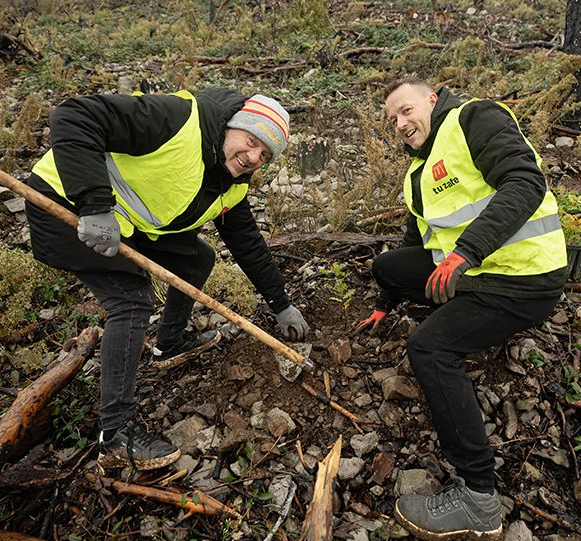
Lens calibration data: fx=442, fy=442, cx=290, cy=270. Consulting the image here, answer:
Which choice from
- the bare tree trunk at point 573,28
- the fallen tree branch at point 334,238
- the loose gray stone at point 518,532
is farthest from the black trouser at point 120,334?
the bare tree trunk at point 573,28

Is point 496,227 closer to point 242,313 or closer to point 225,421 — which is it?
point 225,421

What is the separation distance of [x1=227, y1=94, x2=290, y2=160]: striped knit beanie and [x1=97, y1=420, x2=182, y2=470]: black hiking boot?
1531 millimetres

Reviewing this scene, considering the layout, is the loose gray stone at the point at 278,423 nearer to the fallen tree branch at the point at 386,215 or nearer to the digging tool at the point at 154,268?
the digging tool at the point at 154,268

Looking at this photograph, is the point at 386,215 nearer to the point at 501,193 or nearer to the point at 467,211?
the point at 467,211

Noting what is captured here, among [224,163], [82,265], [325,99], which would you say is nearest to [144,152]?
[224,163]

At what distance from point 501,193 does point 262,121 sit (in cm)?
110

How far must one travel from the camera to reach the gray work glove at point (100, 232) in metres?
1.80

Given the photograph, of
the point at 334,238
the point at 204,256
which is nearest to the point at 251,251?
the point at 204,256

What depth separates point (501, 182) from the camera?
190cm

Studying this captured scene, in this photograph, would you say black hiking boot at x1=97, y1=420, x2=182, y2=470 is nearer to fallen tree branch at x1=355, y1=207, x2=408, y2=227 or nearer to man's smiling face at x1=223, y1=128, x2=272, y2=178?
man's smiling face at x1=223, y1=128, x2=272, y2=178

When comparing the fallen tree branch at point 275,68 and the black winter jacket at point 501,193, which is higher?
the black winter jacket at point 501,193

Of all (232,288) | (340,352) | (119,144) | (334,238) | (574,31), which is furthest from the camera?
(574,31)

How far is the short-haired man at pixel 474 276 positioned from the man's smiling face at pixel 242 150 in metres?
0.87

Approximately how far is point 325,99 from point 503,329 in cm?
565
